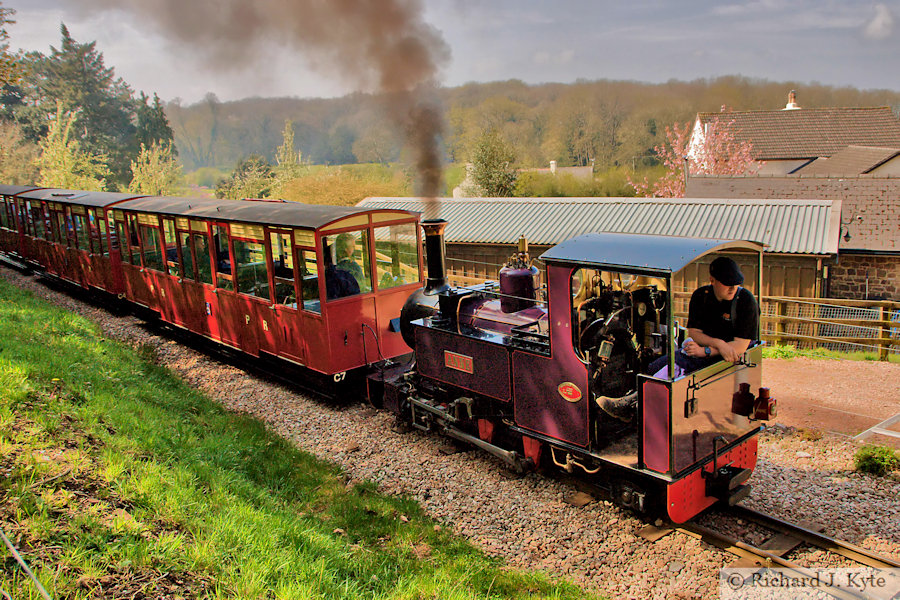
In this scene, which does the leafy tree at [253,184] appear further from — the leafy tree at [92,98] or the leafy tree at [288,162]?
the leafy tree at [92,98]

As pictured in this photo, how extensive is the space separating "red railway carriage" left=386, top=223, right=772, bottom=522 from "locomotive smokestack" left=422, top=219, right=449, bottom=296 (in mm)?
1038

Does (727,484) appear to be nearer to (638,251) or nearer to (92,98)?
(638,251)

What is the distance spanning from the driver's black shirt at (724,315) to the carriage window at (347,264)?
4.54 metres

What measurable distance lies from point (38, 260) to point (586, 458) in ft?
60.5

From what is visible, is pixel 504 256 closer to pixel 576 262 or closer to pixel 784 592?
pixel 576 262

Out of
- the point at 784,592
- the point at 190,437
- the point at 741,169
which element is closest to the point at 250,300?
the point at 190,437

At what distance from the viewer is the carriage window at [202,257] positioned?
9.95 meters

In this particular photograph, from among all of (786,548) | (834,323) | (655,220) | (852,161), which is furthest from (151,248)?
(852,161)

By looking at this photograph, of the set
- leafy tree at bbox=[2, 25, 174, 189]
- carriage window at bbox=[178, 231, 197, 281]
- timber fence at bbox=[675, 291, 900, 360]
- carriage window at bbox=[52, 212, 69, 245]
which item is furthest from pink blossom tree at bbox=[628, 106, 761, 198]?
leafy tree at bbox=[2, 25, 174, 189]

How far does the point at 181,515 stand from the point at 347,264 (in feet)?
14.9

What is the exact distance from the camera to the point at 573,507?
18.4 ft

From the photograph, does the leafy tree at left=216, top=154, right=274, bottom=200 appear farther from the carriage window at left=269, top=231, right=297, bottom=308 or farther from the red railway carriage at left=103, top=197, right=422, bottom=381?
the carriage window at left=269, top=231, right=297, bottom=308

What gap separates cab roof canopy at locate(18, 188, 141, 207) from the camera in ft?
43.7

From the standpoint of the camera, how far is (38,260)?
17922 millimetres
